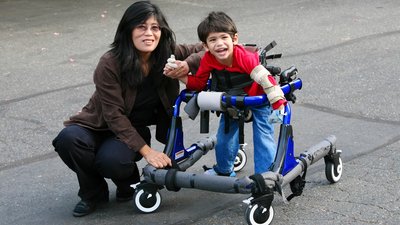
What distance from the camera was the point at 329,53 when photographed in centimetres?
884

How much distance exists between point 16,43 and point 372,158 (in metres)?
6.56

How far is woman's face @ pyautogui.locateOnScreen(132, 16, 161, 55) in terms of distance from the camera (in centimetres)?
451

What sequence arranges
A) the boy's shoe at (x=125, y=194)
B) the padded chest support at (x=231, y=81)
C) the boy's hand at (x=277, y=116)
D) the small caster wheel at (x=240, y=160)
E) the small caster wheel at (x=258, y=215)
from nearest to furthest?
the small caster wheel at (x=258, y=215)
the boy's hand at (x=277, y=116)
the padded chest support at (x=231, y=81)
the boy's shoe at (x=125, y=194)
the small caster wheel at (x=240, y=160)

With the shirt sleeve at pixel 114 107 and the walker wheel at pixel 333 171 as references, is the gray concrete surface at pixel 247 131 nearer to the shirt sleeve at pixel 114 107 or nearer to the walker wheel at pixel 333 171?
the walker wheel at pixel 333 171

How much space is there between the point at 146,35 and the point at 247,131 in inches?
76.7

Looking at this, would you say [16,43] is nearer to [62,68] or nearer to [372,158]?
[62,68]

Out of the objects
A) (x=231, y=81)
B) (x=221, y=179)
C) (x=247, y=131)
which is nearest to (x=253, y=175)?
(x=221, y=179)

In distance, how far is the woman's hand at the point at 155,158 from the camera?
176 inches

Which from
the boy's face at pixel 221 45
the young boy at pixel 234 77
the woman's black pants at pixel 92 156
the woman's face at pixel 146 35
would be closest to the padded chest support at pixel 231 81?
the young boy at pixel 234 77

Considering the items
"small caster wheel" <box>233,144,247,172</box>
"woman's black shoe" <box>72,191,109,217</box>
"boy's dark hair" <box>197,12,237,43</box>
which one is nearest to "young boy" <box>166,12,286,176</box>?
"boy's dark hair" <box>197,12,237,43</box>

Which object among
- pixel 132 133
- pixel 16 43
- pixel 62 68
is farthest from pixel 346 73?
pixel 16 43

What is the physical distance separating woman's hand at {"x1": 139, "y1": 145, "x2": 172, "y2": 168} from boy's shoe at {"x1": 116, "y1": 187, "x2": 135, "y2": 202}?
37 cm

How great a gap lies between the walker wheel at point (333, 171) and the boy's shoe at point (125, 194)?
1.28 meters

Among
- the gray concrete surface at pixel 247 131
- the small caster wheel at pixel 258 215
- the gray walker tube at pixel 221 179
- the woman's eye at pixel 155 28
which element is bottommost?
the gray concrete surface at pixel 247 131
